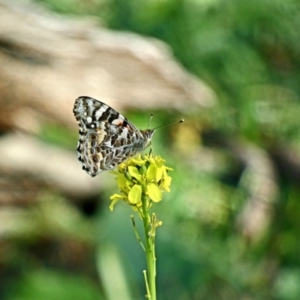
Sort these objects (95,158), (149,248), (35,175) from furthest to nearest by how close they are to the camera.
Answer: (35,175), (95,158), (149,248)

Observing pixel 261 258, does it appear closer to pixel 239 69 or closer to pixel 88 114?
pixel 239 69

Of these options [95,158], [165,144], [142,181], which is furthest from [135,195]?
[165,144]

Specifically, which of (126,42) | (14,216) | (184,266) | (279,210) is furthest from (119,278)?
(126,42)

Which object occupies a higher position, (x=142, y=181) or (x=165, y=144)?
(x=142, y=181)

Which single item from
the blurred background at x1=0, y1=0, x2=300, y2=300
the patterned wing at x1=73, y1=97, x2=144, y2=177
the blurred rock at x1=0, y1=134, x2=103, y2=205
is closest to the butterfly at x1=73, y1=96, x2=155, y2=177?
the patterned wing at x1=73, y1=97, x2=144, y2=177

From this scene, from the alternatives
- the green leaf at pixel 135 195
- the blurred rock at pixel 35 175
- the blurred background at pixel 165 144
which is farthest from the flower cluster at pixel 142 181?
the blurred rock at pixel 35 175

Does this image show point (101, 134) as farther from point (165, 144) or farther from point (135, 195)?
point (165, 144)

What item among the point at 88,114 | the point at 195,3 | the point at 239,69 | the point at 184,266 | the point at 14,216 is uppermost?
the point at 88,114
